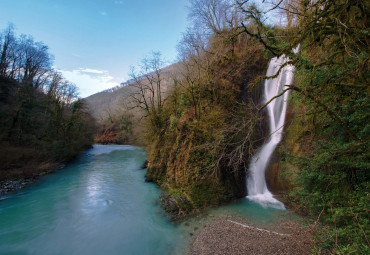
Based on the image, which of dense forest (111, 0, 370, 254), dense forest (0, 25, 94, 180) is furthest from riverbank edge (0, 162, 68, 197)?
dense forest (111, 0, 370, 254)

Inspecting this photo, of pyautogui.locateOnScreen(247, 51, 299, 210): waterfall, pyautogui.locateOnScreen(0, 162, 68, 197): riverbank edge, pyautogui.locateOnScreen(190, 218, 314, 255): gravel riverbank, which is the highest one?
pyautogui.locateOnScreen(247, 51, 299, 210): waterfall

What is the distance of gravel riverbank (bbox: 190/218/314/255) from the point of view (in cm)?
504

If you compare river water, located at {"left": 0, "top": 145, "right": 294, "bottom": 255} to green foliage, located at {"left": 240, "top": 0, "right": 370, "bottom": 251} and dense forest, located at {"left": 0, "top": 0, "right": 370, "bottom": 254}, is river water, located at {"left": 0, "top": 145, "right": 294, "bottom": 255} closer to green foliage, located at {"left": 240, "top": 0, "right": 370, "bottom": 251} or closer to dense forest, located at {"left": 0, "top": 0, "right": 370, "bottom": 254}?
dense forest, located at {"left": 0, "top": 0, "right": 370, "bottom": 254}

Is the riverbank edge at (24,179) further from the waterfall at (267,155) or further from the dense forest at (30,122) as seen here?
the waterfall at (267,155)

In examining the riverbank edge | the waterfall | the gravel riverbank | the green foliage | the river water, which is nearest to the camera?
the green foliage

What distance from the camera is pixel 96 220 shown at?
7.71 metres

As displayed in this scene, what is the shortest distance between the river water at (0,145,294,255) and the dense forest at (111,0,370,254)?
93 cm

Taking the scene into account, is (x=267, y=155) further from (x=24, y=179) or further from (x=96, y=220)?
(x=24, y=179)

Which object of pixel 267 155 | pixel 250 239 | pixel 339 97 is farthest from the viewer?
pixel 267 155

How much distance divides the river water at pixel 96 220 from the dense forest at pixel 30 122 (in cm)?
327

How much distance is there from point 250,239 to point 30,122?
18706mm

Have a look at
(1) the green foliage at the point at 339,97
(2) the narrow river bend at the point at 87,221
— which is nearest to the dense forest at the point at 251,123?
(1) the green foliage at the point at 339,97

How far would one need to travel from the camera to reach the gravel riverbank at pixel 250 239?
5.04m

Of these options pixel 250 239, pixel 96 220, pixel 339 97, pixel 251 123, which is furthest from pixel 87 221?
pixel 339 97
